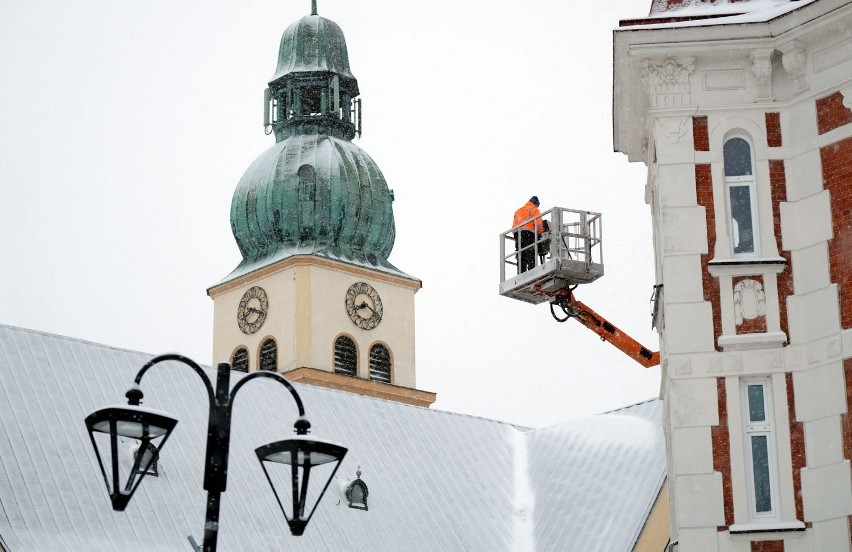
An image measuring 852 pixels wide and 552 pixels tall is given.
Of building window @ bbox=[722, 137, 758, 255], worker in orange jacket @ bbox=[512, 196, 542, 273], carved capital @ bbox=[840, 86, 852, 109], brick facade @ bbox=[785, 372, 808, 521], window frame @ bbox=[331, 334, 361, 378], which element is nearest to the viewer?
brick facade @ bbox=[785, 372, 808, 521]

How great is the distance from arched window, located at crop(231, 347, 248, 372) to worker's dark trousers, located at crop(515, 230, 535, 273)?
88.3 feet

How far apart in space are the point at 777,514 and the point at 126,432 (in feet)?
26.8

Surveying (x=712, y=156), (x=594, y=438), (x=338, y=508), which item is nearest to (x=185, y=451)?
(x=338, y=508)

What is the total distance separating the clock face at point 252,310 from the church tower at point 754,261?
34084 mm

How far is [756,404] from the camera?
59.5 ft

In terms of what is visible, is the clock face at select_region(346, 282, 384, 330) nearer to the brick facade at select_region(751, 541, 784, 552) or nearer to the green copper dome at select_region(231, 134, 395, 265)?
the green copper dome at select_region(231, 134, 395, 265)

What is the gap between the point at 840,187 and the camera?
18.1 meters

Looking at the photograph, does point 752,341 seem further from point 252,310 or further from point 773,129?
point 252,310

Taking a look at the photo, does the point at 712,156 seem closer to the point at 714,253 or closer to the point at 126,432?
the point at 714,253

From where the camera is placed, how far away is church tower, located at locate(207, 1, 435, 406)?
5150 centimetres

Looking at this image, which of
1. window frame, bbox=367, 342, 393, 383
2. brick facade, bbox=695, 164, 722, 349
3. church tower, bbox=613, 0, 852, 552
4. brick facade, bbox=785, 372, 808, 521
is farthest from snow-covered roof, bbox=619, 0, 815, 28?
window frame, bbox=367, 342, 393, 383

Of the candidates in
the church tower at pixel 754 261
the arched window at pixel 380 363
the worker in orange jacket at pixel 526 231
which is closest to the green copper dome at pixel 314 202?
the arched window at pixel 380 363

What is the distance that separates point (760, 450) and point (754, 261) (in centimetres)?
204

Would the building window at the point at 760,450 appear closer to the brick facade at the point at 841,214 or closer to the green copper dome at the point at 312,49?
the brick facade at the point at 841,214
